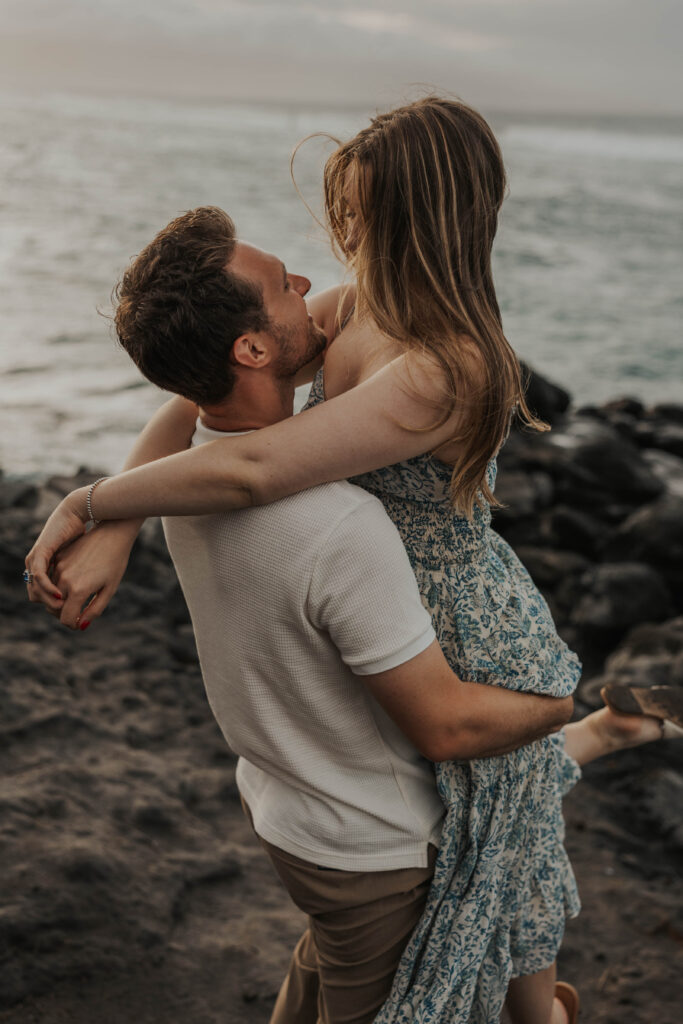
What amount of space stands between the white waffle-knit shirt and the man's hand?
0.12m

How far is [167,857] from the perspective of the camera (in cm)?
360

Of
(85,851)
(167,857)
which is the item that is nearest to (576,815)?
(167,857)

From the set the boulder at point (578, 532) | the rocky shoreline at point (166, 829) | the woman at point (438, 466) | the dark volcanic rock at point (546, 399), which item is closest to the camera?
the woman at point (438, 466)

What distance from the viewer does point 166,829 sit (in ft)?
12.4

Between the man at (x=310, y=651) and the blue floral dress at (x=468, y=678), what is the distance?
5 centimetres

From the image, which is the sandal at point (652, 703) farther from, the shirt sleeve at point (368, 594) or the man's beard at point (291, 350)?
the man's beard at point (291, 350)

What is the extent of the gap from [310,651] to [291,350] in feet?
1.89

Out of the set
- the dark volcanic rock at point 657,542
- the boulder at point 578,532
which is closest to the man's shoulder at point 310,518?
the dark volcanic rock at point 657,542

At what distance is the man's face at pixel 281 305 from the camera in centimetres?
172

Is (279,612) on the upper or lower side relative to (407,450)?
lower

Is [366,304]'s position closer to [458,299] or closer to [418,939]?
[458,299]

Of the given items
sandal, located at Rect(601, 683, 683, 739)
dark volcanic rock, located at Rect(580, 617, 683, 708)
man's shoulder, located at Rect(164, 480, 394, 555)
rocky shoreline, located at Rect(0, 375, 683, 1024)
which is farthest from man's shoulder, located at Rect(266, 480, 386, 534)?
dark volcanic rock, located at Rect(580, 617, 683, 708)

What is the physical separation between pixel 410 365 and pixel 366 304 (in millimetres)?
236

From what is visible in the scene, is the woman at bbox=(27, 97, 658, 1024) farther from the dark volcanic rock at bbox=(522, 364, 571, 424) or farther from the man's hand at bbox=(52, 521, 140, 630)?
the dark volcanic rock at bbox=(522, 364, 571, 424)
